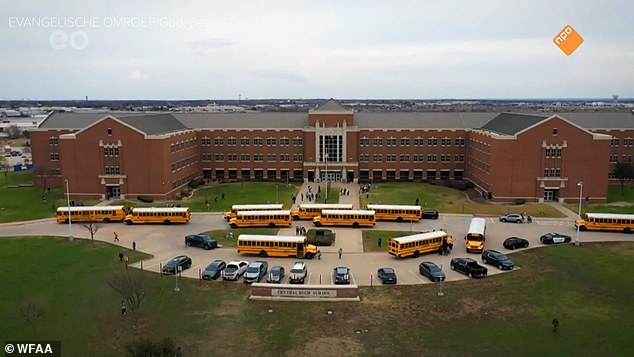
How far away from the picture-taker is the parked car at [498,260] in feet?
134

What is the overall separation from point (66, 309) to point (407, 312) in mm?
20507

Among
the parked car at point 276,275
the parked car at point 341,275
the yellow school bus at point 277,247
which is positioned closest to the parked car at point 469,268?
the parked car at point 341,275

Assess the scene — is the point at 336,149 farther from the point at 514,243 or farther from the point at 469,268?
the point at 469,268

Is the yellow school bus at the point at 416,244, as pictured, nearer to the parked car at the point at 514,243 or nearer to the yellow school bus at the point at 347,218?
the parked car at the point at 514,243

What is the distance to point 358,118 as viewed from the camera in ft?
309

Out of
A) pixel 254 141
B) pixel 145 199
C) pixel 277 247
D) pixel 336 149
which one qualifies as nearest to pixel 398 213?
pixel 277 247

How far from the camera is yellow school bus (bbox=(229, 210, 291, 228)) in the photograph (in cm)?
5509

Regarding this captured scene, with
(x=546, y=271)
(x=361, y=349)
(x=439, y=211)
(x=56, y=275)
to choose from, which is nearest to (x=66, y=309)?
(x=56, y=275)

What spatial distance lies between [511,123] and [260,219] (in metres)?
40.8

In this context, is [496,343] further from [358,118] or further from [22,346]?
[358,118]

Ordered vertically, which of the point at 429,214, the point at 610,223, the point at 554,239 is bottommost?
the point at 554,239

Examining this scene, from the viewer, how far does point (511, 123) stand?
248 feet

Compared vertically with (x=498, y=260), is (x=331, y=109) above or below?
above

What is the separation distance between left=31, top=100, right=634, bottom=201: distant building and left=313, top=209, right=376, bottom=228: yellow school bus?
22.8 m
